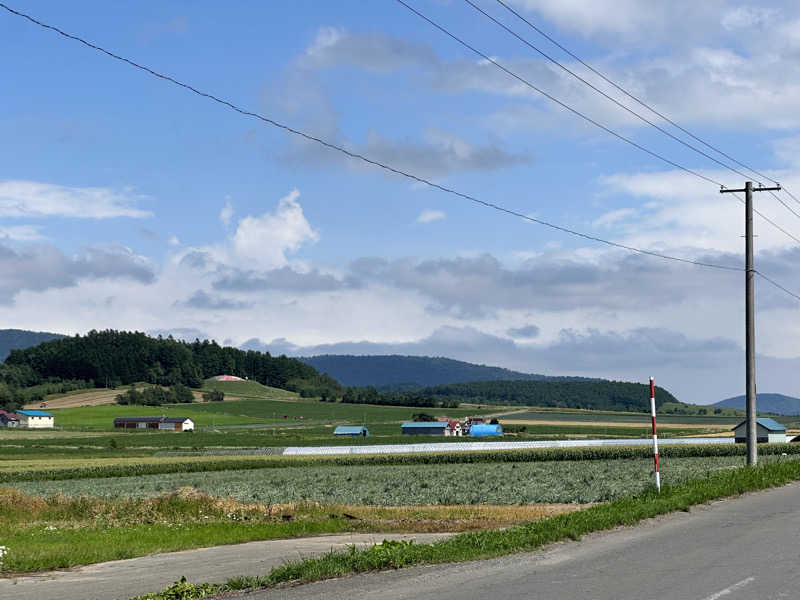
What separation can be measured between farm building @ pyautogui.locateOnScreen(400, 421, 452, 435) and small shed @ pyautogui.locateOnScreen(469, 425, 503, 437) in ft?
16.2

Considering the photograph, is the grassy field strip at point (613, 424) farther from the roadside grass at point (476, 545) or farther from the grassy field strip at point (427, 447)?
the roadside grass at point (476, 545)

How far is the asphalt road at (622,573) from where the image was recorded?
41.9 ft

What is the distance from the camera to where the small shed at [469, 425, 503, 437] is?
151 metres

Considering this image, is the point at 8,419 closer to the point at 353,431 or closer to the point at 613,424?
the point at 353,431

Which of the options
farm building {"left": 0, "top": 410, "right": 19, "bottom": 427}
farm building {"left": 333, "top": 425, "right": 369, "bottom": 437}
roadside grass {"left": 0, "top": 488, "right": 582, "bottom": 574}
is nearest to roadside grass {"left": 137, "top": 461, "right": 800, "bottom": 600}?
roadside grass {"left": 0, "top": 488, "right": 582, "bottom": 574}

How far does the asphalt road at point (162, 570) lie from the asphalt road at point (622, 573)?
3.72 m

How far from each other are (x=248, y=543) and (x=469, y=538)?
7.72 metres

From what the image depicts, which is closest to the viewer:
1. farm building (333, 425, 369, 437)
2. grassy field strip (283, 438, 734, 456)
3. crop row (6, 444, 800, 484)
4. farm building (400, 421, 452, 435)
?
crop row (6, 444, 800, 484)

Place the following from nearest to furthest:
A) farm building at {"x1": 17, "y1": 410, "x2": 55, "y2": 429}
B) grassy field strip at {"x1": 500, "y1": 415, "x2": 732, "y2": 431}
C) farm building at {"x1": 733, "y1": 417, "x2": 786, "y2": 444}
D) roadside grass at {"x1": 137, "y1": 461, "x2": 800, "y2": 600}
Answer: roadside grass at {"x1": 137, "y1": 461, "x2": 800, "y2": 600} → farm building at {"x1": 733, "y1": 417, "x2": 786, "y2": 444} → grassy field strip at {"x1": 500, "y1": 415, "x2": 732, "y2": 431} → farm building at {"x1": 17, "y1": 410, "x2": 55, "y2": 429}

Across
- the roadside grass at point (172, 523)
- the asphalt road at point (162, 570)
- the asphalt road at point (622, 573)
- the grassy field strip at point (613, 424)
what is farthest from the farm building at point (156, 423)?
the asphalt road at point (622, 573)

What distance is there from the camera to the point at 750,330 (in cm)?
3734

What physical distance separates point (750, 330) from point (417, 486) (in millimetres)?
16583

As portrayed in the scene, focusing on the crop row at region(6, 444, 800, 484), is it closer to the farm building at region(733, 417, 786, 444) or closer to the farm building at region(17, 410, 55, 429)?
the farm building at region(733, 417, 786, 444)

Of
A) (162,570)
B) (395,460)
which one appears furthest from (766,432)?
(162,570)
